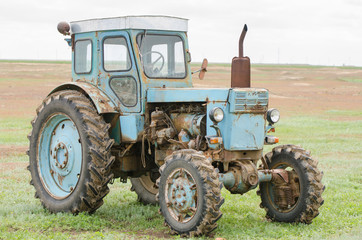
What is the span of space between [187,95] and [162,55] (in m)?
1.27

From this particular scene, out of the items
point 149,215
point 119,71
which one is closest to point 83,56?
point 119,71

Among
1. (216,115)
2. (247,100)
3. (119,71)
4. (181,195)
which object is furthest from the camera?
(119,71)

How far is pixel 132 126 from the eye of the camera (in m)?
9.05

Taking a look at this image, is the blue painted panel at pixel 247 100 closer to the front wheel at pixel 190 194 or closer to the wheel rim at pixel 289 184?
the front wheel at pixel 190 194

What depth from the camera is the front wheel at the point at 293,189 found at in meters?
8.37

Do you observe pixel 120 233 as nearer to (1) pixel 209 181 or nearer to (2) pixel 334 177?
(1) pixel 209 181

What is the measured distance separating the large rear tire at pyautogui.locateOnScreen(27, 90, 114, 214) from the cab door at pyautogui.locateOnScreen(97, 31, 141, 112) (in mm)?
472

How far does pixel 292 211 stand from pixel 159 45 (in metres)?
3.38

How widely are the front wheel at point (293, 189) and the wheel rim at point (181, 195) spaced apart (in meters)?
1.55

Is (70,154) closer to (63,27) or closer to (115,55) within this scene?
(115,55)

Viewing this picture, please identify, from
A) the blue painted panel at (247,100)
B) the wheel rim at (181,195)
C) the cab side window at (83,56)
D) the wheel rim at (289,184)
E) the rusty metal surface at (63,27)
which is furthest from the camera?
the rusty metal surface at (63,27)

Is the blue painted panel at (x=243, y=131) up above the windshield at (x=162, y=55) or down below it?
below

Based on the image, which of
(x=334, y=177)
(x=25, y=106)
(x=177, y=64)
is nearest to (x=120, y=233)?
(x=177, y=64)

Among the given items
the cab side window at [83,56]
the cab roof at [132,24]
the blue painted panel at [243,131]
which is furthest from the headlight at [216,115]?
the cab side window at [83,56]
